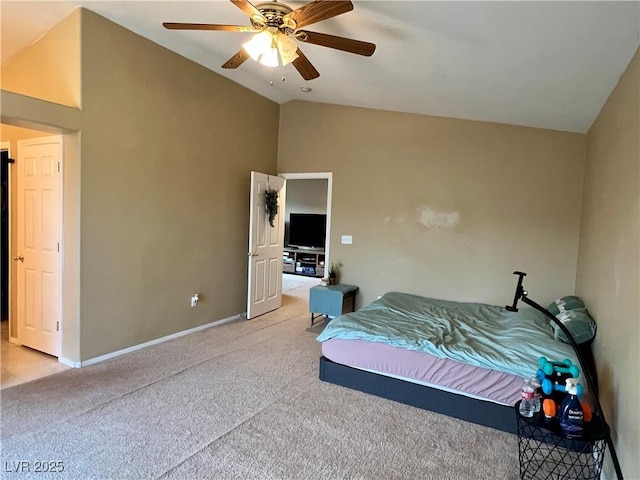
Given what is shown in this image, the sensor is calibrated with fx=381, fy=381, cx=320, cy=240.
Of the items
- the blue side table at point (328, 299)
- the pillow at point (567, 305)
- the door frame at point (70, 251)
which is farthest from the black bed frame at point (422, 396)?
the door frame at point (70, 251)

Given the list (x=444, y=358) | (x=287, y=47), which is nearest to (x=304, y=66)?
(x=287, y=47)

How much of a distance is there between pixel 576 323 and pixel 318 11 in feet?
9.68

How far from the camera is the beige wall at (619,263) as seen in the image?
1.92 metres

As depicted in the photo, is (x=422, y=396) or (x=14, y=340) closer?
(x=422, y=396)

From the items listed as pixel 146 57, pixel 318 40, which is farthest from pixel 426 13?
pixel 146 57

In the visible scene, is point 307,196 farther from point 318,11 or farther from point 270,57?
point 318,11

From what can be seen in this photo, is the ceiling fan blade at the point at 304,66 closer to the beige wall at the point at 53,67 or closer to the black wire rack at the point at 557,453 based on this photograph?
the beige wall at the point at 53,67

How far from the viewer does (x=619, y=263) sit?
2.37 m

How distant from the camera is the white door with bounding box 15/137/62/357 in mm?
3553

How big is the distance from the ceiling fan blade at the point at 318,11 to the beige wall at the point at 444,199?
2.92 metres

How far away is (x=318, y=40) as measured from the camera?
2.53 metres

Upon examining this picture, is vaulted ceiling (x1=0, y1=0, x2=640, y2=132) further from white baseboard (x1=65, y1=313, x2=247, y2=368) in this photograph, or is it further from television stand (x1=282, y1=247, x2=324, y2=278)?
television stand (x1=282, y1=247, x2=324, y2=278)

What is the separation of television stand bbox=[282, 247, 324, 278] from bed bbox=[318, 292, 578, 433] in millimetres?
5084

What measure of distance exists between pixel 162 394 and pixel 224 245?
232 centimetres
